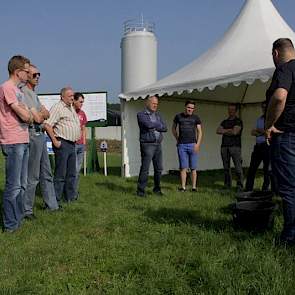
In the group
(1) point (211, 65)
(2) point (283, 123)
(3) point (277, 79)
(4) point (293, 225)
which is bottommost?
(4) point (293, 225)

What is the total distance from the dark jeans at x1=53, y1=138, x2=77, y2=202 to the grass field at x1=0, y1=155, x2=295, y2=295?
36cm

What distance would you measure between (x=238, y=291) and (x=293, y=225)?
1.16 m

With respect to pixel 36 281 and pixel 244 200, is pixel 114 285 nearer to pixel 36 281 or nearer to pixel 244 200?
pixel 36 281

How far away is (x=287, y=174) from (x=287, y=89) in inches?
28.1

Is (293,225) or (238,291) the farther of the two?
(293,225)

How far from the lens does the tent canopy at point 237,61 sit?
8.16m

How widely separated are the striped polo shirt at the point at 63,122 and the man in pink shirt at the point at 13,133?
1365 millimetres

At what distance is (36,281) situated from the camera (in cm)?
333

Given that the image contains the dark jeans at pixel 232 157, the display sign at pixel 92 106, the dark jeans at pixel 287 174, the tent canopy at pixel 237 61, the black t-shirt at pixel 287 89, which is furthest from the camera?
the display sign at pixel 92 106

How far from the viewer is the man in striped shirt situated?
6.28 metres

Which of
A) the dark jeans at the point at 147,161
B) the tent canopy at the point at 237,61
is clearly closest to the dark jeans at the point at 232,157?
the tent canopy at the point at 237,61

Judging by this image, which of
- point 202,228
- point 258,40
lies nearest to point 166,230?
point 202,228

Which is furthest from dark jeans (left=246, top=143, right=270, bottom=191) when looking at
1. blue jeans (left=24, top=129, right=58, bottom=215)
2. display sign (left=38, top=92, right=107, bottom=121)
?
display sign (left=38, top=92, right=107, bottom=121)

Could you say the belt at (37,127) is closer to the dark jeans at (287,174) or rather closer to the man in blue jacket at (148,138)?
the man in blue jacket at (148,138)
